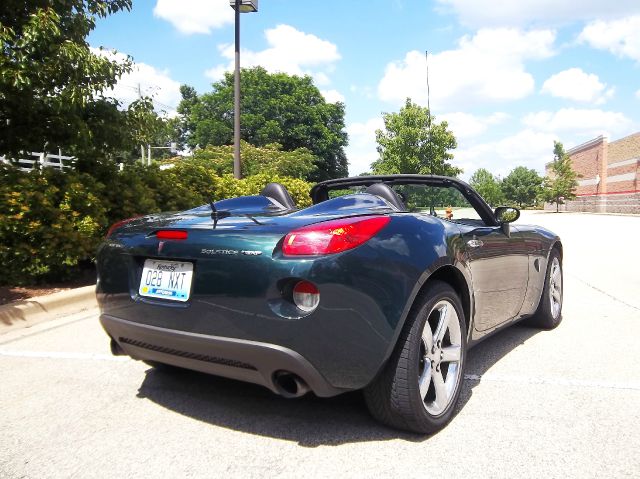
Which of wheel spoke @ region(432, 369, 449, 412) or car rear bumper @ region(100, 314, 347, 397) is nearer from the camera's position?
car rear bumper @ region(100, 314, 347, 397)

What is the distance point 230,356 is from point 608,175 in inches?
2864

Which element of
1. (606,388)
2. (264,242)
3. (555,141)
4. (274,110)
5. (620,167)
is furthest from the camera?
(555,141)

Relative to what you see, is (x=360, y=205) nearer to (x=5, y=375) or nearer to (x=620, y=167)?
(x=5, y=375)

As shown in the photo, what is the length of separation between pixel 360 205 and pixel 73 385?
215 centimetres

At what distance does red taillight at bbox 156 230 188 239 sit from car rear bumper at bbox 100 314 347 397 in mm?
455

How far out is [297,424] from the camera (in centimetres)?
286

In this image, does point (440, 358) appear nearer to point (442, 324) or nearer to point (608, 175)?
point (442, 324)

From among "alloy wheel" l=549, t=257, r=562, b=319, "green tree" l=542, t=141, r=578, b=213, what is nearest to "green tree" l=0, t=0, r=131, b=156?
"alloy wheel" l=549, t=257, r=562, b=319

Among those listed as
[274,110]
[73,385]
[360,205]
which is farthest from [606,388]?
[274,110]

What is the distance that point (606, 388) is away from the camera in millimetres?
3400

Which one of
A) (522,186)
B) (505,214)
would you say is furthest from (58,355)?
(522,186)

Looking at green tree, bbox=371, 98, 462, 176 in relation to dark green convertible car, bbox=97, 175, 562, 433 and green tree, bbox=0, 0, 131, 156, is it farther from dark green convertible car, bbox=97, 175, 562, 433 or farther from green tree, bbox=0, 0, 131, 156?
dark green convertible car, bbox=97, 175, 562, 433

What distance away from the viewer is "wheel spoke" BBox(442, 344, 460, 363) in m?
2.97

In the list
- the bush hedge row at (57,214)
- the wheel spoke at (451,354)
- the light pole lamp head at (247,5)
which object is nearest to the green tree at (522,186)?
the light pole lamp head at (247,5)
